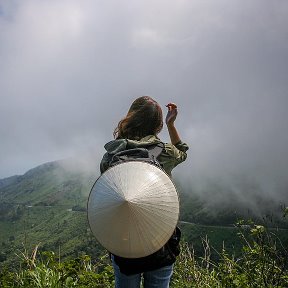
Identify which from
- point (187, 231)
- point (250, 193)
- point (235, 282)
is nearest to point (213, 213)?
point (187, 231)

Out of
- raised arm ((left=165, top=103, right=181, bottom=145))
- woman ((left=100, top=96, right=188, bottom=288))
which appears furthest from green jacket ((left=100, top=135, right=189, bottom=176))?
raised arm ((left=165, top=103, right=181, bottom=145))

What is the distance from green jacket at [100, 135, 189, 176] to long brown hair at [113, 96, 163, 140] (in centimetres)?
8

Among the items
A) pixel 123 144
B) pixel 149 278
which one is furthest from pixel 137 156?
pixel 149 278

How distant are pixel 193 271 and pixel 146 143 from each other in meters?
2.32

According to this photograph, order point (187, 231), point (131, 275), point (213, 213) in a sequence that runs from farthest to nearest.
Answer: point (213, 213)
point (187, 231)
point (131, 275)

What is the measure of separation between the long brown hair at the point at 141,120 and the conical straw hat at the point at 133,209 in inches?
20.5

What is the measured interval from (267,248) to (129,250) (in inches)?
94.1

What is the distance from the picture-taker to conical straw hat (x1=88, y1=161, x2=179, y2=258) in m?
2.31

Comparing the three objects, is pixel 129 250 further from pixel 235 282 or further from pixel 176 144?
pixel 235 282

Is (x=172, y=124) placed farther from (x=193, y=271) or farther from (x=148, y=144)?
(x=193, y=271)

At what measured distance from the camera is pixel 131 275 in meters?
2.57

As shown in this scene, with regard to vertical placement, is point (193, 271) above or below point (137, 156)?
below

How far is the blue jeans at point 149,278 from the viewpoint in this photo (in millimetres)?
2598

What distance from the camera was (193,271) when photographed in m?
4.38
